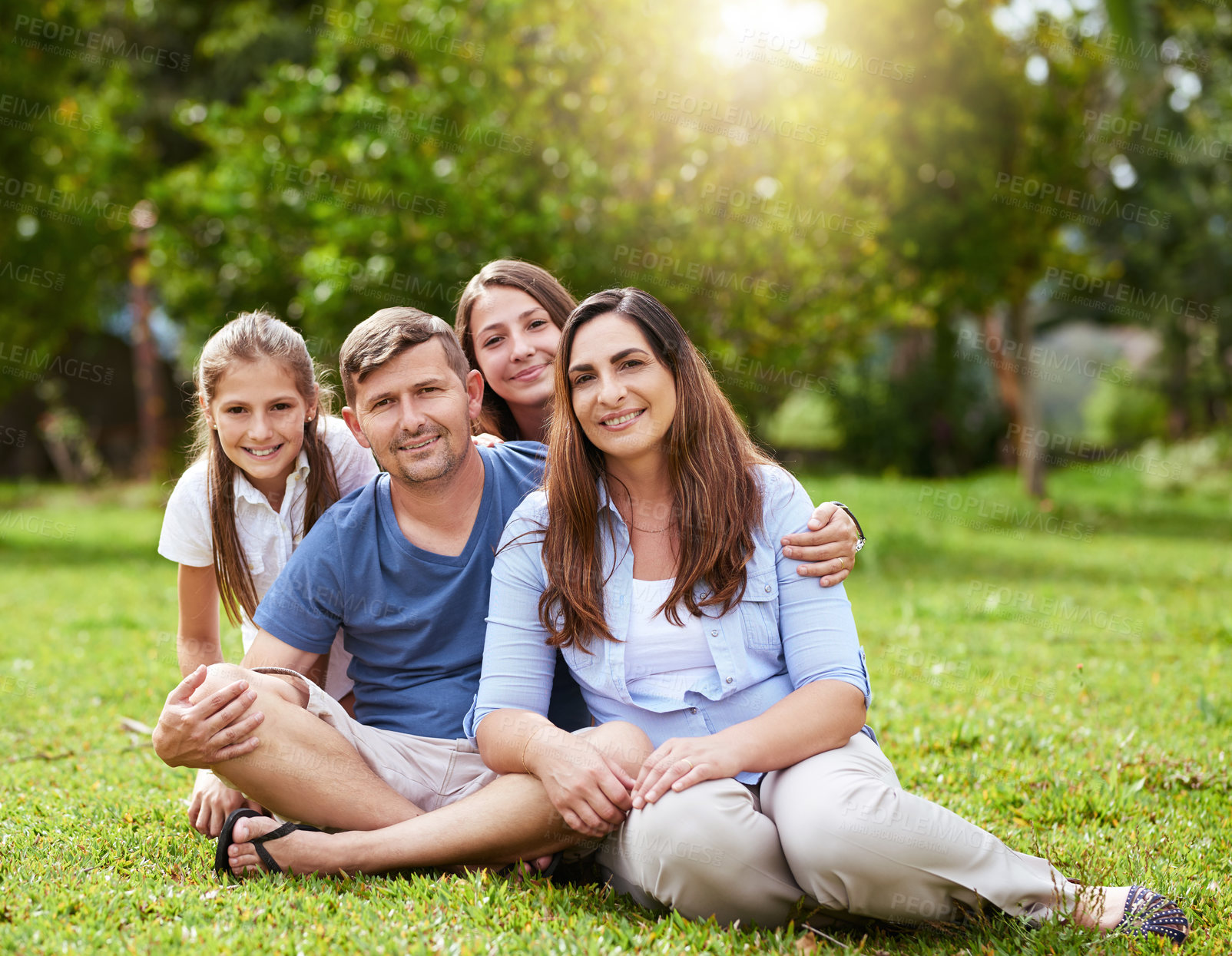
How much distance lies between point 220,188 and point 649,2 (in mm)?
4039

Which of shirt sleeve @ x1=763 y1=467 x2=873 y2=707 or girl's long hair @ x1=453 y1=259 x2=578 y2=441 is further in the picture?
girl's long hair @ x1=453 y1=259 x2=578 y2=441

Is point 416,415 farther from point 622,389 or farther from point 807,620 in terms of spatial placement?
point 807,620

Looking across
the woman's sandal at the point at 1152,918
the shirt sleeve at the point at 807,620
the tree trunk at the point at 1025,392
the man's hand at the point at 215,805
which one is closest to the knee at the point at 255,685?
the man's hand at the point at 215,805

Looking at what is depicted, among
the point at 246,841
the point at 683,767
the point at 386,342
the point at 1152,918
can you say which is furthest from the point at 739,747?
the point at 386,342

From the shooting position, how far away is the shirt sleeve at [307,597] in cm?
298

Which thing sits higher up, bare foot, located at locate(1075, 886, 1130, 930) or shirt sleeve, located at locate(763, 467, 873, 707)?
shirt sleeve, located at locate(763, 467, 873, 707)

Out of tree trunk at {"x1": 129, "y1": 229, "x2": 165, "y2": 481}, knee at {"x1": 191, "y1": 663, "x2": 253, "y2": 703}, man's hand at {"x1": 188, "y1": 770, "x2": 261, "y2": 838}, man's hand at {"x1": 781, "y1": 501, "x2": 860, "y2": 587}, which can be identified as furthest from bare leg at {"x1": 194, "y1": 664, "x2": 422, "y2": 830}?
A: tree trunk at {"x1": 129, "y1": 229, "x2": 165, "y2": 481}

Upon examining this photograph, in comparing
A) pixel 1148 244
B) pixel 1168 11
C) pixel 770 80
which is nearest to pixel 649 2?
pixel 770 80

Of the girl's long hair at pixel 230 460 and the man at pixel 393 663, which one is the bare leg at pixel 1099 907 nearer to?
the man at pixel 393 663

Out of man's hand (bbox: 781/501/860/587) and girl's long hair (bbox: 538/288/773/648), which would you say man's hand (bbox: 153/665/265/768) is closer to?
girl's long hair (bbox: 538/288/773/648)

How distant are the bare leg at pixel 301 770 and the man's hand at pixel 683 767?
2.47ft

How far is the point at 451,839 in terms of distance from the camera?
2771 mm

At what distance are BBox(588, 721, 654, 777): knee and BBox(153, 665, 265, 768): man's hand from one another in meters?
0.86

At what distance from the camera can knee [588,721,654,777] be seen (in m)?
2.62
